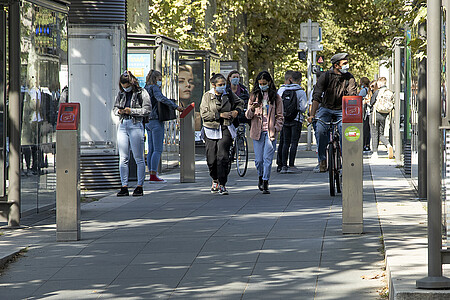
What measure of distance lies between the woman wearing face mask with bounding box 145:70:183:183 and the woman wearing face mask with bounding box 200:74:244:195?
1826 millimetres

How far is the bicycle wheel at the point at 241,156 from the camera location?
1722 cm

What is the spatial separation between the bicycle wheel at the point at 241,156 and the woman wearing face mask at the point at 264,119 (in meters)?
3.21

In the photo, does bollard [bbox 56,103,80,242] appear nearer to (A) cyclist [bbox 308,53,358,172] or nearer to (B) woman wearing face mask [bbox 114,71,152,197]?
(B) woman wearing face mask [bbox 114,71,152,197]

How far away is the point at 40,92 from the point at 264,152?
3.83 metres

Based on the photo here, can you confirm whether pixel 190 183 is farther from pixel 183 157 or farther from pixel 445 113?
pixel 445 113

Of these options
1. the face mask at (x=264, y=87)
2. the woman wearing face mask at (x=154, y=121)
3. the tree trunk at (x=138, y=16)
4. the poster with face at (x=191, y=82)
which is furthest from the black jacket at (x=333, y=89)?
the poster with face at (x=191, y=82)

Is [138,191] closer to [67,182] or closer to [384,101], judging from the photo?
[67,182]

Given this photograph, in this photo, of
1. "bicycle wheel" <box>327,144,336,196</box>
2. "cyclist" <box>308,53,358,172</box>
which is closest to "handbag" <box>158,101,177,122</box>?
"cyclist" <box>308,53,358,172</box>

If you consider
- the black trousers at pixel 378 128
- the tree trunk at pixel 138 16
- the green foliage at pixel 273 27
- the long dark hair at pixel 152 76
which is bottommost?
the black trousers at pixel 378 128

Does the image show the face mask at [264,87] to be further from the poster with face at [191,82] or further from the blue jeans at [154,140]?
the poster with face at [191,82]

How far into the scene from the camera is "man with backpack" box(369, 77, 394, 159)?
2170 centimetres

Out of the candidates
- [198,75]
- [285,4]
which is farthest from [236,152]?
[285,4]

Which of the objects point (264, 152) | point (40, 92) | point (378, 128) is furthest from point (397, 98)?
point (40, 92)

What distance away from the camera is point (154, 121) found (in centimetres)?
1580
